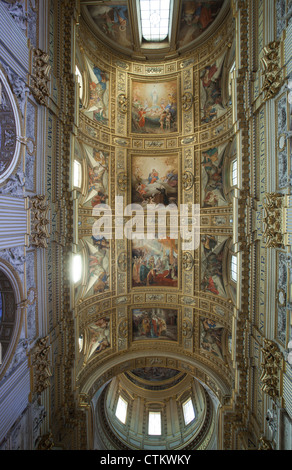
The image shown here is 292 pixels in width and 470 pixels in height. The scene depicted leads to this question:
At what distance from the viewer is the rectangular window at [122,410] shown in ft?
59.1

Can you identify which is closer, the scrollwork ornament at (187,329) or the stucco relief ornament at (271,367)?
the stucco relief ornament at (271,367)

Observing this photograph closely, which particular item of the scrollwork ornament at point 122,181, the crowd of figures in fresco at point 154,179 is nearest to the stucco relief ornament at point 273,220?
the crowd of figures in fresco at point 154,179

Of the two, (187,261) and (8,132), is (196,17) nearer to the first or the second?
(8,132)

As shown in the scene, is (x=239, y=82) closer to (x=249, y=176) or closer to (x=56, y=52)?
(x=249, y=176)

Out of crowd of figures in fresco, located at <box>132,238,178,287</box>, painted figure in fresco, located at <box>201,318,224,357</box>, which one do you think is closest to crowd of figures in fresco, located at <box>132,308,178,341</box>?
crowd of figures in fresco, located at <box>132,238,178,287</box>

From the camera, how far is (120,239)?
1477 centimetres

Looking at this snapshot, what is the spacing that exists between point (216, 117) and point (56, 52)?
8074 millimetres

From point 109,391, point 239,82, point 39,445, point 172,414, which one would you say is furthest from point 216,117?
point 172,414

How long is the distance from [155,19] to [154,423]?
1046 inches

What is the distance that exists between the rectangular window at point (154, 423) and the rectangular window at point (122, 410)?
2.03m

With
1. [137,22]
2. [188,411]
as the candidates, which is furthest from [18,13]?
[188,411]

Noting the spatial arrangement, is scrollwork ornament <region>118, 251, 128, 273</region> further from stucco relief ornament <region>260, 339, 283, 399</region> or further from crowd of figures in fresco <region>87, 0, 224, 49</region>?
crowd of figures in fresco <region>87, 0, 224, 49</region>

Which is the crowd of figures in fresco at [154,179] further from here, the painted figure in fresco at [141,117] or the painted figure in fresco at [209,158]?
the painted figure in fresco at [141,117]

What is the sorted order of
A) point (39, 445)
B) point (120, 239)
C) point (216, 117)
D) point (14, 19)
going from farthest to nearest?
point (120, 239)
point (216, 117)
point (39, 445)
point (14, 19)
